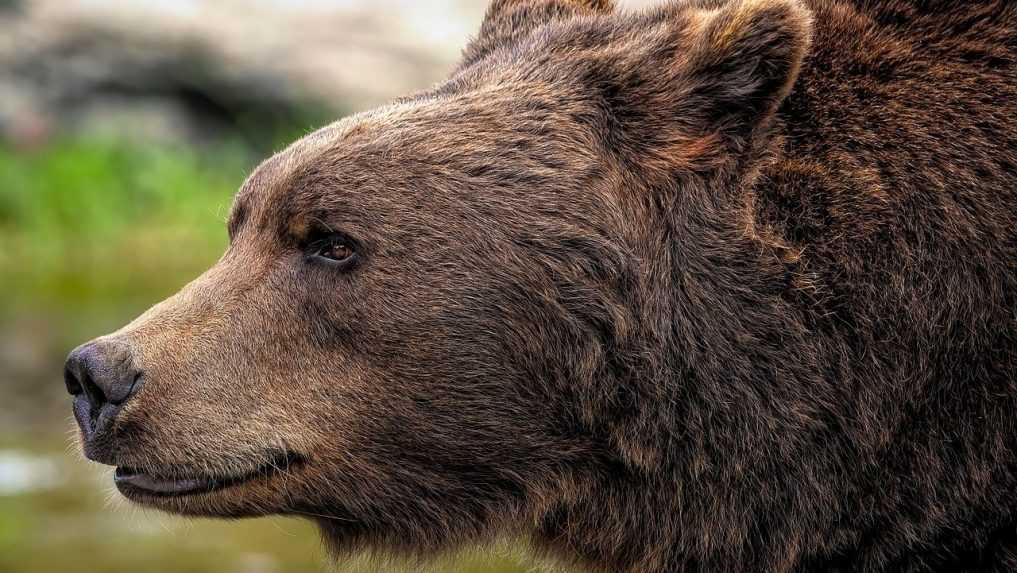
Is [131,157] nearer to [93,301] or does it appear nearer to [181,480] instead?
[93,301]

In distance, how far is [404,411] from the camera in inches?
156

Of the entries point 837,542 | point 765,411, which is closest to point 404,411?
point 765,411

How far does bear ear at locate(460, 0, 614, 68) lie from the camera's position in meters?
4.58

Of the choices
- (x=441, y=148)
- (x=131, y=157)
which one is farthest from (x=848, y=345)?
(x=131, y=157)

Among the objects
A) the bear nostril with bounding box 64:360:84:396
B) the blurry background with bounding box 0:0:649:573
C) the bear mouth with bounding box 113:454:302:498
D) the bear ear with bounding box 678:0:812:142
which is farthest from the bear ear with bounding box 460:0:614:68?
the blurry background with bounding box 0:0:649:573

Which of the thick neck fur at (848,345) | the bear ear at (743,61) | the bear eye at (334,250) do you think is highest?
the bear ear at (743,61)

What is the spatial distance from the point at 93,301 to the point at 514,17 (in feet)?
27.5

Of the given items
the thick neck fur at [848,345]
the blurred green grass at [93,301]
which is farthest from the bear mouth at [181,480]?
the thick neck fur at [848,345]

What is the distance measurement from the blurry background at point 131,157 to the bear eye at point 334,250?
388 cm

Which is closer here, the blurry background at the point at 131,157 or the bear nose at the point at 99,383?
the bear nose at the point at 99,383

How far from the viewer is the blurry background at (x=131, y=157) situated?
8.23 meters

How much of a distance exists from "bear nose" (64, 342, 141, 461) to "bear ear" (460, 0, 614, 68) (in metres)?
1.48

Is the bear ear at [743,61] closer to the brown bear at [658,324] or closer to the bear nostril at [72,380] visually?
the brown bear at [658,324]

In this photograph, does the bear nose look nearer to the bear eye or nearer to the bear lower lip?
the bear lower lip
